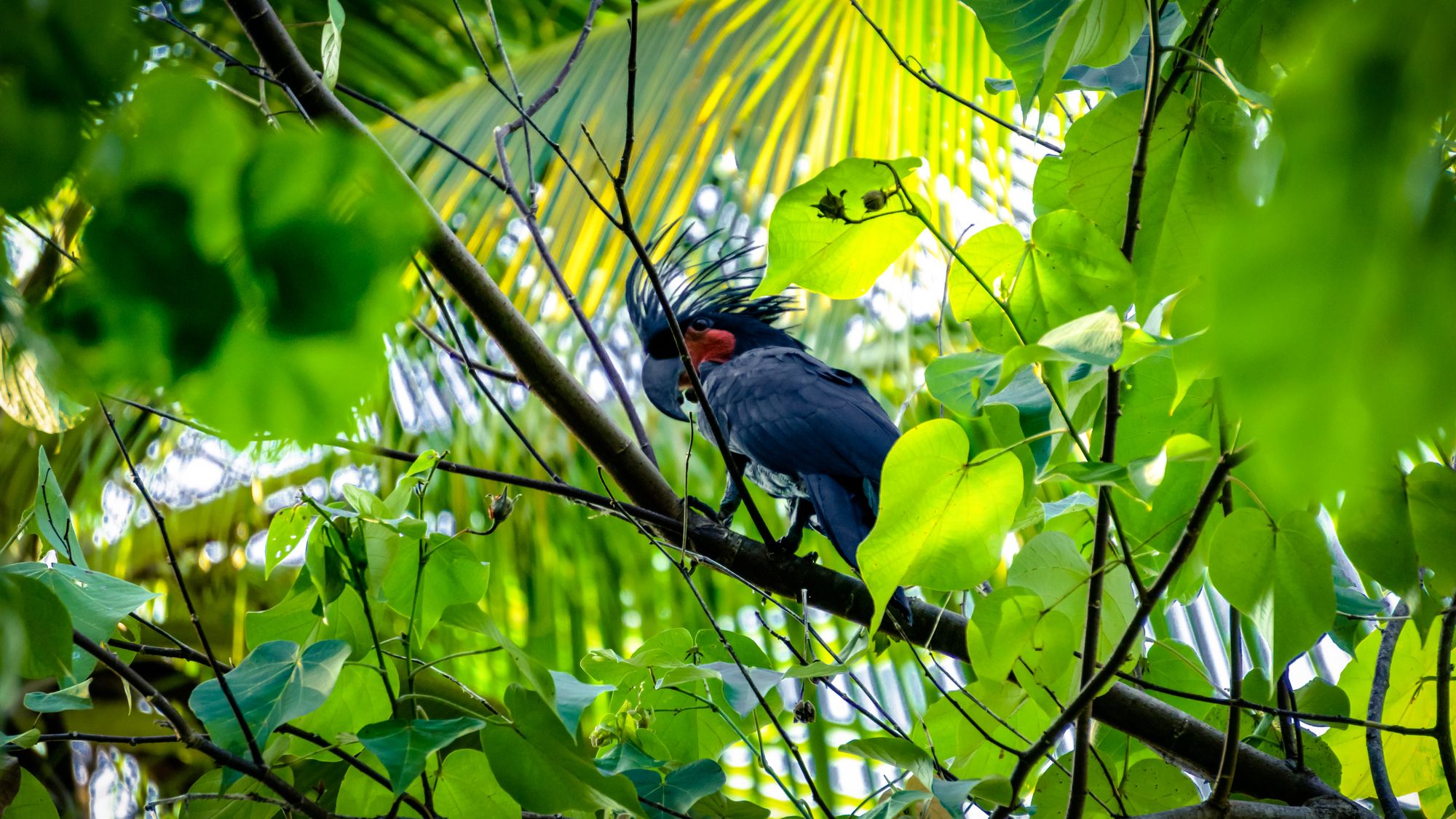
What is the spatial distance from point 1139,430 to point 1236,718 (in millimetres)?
228

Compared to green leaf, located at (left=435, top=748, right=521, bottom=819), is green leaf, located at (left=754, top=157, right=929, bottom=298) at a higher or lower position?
higher

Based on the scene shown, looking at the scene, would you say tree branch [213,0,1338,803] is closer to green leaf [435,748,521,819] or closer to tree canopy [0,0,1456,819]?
tree canopy [0,0,1456,819]

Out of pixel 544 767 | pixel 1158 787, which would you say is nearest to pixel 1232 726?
pixel 1158 787

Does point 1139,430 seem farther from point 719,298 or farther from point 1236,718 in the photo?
point 719,298

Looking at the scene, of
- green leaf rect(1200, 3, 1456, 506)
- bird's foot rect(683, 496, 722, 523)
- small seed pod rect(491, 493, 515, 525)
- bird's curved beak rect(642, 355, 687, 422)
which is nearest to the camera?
green leaf rect(1200, 3, 1456, 506)

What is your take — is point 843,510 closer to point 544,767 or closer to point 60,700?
point 544,767

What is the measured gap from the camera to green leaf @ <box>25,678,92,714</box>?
2.46 feet

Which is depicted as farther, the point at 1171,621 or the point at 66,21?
the point at 1171,621

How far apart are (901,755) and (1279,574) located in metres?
0.31

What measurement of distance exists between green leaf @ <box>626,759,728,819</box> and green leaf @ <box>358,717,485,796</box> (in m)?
0.22

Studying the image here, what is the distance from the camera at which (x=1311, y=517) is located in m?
0.58

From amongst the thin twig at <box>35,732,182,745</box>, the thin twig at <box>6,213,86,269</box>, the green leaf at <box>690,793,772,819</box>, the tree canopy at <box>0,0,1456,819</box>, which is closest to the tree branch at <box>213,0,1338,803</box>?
the tree canopy at <box>0,0,1456,819</box>

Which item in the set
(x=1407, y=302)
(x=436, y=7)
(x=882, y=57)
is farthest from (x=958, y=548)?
(x=436, y=7)

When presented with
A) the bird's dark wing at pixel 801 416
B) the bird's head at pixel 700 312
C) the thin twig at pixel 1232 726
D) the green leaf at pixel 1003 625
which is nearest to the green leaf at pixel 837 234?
the green leaf at pixel 1003 625
